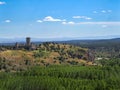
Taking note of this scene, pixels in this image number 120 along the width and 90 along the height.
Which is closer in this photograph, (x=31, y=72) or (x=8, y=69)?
(x=31, y=72)

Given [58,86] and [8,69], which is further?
[8,69]

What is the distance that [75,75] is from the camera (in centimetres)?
15812

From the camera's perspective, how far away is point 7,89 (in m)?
115

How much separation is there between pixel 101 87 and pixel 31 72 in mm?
54285

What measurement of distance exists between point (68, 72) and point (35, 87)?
140 ft

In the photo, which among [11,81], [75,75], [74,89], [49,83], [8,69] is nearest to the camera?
[74,89]

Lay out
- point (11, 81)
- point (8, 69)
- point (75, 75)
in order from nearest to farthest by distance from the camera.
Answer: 1. point (11, 81)
2. point (75, 75)
3. point (8, 69)

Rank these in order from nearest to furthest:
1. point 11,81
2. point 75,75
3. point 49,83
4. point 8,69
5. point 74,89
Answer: point 74,89 → point 49,83 → point 11,81 → point 75,75 → point 8,69

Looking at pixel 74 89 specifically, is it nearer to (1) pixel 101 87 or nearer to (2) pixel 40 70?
(1) pixel 101 87

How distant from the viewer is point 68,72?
529 feet

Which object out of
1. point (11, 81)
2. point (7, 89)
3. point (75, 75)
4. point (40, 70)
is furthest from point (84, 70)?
point (7, 89)

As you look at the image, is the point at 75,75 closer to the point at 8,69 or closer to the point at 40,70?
the point at 40,70

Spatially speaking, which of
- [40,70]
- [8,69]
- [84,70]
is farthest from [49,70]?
[8,69]

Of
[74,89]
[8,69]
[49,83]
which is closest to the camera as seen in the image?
[74,89]
